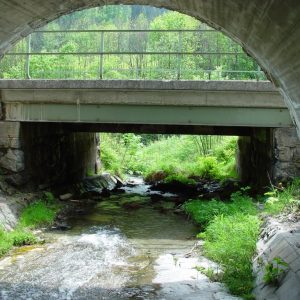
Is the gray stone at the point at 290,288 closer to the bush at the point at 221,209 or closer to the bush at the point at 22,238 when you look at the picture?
the bush at the point at 221,209

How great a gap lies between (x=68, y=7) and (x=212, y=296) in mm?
4264

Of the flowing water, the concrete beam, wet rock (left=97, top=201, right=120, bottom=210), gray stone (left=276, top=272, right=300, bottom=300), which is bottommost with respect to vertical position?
the flowing water

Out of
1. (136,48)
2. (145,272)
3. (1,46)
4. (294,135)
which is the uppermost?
(136,48)

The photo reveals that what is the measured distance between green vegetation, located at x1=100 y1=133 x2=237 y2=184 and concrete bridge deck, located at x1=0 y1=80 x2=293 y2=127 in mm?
7576

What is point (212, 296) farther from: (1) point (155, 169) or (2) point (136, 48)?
(1) point (155, 169)

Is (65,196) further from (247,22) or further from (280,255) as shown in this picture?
(247,22)

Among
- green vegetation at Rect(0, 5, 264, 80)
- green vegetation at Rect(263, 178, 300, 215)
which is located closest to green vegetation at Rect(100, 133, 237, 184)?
green vegetation at Rect(0, 5, 264, 80)

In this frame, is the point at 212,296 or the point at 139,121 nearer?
the point at 212,296

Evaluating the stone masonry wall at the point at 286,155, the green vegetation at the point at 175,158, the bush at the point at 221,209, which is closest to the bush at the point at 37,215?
the bush at the point at 221,209

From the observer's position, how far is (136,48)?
12.7m

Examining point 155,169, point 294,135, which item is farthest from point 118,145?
point 294,135

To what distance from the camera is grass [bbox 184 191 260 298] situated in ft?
22.7

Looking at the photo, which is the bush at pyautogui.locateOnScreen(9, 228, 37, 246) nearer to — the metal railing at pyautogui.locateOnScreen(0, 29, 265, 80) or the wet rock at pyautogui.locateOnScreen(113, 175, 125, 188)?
the metal railing at pyautogui.locateOnScreen(0, 29, 265, 80)

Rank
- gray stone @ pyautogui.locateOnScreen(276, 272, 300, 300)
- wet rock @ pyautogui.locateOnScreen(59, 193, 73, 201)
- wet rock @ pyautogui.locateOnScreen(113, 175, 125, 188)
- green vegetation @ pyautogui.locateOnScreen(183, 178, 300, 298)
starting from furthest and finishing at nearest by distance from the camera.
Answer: wet rock @ pyautogui.locateOnScreen(113, 175, 125, 188)
wet rock @ pyautogui.locateOnScreen(59, 193, 73, 201)
green vegetation @ pyautogui.locateOnScreen(183, 178, 300, 298)
gray stone @ pyautogui.locateOnScreen(276, 272, 300, 300)
